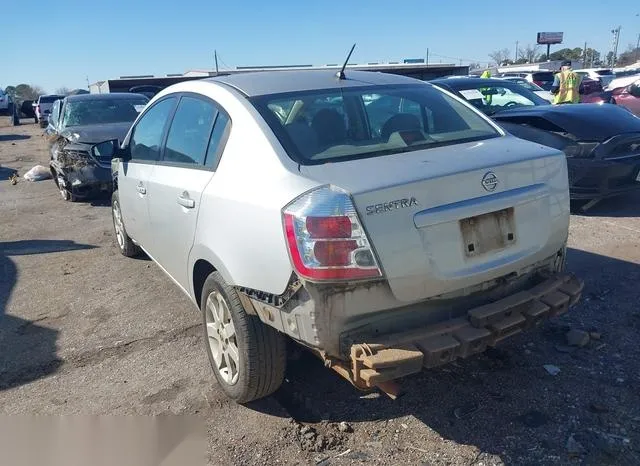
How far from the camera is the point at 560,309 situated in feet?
10.3

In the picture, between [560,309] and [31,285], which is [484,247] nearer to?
[560,309]

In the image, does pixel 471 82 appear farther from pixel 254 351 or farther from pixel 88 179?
pixel 254 351

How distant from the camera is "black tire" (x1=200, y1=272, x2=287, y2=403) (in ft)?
9.93

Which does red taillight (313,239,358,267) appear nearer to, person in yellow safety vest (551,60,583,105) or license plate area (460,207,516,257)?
license plate area (460,207,516,257)

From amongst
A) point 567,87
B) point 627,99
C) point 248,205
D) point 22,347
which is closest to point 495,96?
point 567,87

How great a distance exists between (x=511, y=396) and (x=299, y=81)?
2316 mm

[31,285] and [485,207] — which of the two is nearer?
[485,207]

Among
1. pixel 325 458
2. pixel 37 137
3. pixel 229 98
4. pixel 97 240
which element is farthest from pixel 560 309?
pixel 37 137

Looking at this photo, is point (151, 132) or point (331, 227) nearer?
point (331, 227)

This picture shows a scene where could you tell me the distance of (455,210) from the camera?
2.74 meters

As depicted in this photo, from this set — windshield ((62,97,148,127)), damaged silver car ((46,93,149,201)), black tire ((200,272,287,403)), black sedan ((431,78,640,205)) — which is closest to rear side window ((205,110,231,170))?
black tire ((200,272,287,403))

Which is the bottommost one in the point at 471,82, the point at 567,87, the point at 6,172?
the point at 6,172

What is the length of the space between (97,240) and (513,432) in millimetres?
5708

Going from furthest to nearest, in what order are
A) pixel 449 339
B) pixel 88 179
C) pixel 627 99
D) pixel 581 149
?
pixel 627 99, pixel 88 179, pixel 581 149, pixel 449 339
